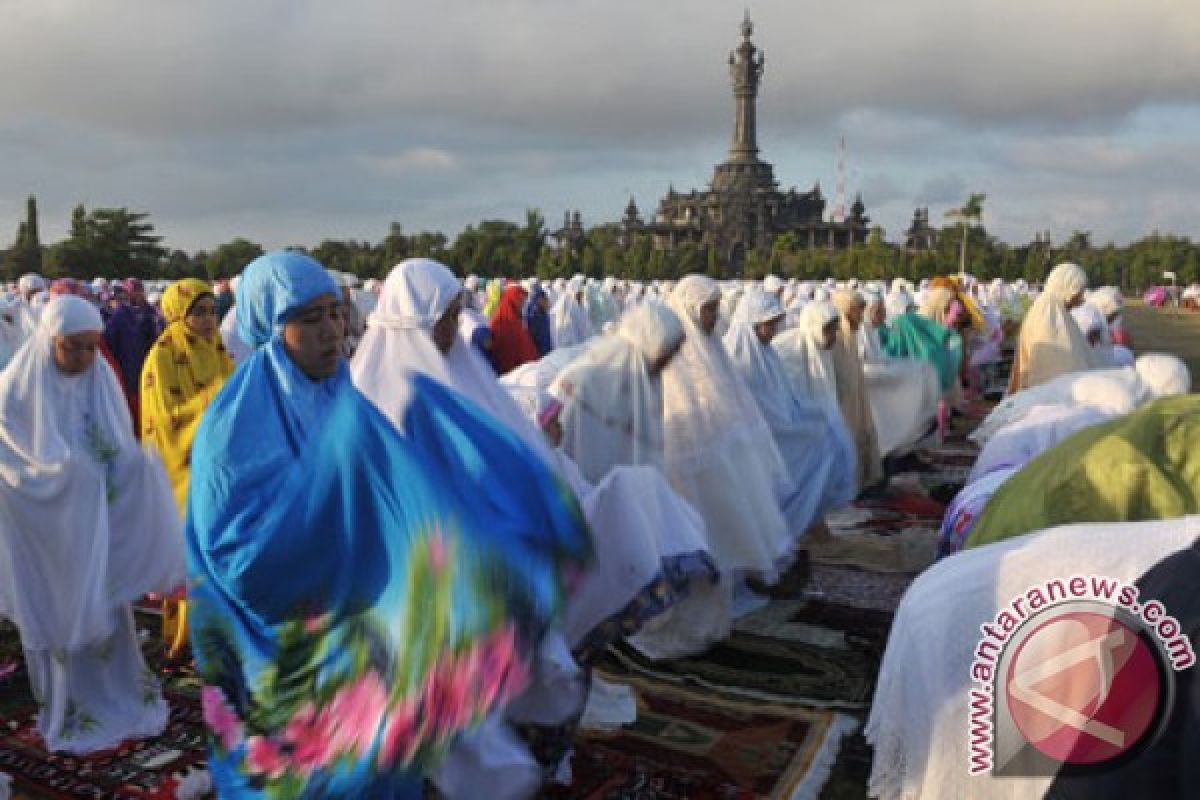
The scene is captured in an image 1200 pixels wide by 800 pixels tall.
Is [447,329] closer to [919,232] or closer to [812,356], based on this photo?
[812,356]

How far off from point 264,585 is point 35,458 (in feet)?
6.87

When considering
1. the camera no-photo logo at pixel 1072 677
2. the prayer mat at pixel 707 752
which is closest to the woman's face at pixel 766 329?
the prayer mat at pixel 707 752

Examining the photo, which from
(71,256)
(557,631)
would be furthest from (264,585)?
(71,256)

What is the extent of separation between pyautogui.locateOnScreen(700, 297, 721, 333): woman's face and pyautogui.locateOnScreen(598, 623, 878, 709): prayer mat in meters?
1.55

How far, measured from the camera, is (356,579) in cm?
204

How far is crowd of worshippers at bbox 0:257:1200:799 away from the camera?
78.8 inches

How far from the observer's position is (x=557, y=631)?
220 centimetres

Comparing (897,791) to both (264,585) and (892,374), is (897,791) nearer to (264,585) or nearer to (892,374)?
(264,585)

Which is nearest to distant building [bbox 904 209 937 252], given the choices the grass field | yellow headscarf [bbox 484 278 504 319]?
the grass field

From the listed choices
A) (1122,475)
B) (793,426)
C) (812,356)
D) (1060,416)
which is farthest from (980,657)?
(812,356)

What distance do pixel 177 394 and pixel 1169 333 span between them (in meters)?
24.2

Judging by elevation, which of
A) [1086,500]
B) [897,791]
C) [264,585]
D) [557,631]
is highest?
[1086,500]

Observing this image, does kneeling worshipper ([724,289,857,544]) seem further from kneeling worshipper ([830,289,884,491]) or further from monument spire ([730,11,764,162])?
monument spire ([730,11,764,162])

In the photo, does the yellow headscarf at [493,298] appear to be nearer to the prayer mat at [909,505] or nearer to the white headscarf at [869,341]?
the white headscarf at [869,341]
